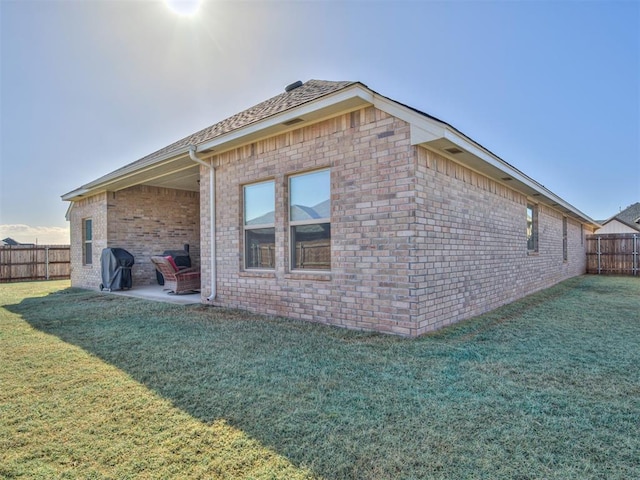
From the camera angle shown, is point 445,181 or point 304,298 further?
point 304,298

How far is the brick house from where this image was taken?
4.47 m

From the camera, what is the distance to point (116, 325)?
214 inches

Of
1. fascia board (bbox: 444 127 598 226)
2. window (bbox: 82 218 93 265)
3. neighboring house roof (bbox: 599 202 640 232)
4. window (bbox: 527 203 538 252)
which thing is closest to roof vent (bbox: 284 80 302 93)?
fascia board (bbox: 444 127 598 226)

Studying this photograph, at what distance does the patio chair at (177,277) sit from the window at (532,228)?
30.3 ft

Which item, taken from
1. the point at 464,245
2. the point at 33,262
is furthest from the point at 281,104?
the point at 33,262

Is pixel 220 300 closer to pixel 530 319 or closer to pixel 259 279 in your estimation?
pixel 259 279

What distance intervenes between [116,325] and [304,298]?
10.2 ft

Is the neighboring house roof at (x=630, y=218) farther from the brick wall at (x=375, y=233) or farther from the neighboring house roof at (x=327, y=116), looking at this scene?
the brick wall at (x=375, y=233)

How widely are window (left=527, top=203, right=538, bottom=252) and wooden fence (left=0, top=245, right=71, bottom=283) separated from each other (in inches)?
782

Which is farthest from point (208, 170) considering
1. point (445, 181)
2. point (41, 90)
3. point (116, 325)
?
A: point (41, 90)

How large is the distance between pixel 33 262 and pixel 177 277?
11945 mm

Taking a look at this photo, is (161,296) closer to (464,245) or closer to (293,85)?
(293,85)

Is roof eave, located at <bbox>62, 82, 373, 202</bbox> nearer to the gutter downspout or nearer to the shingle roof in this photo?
the shingle roof

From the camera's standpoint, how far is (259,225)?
6.31 meters
